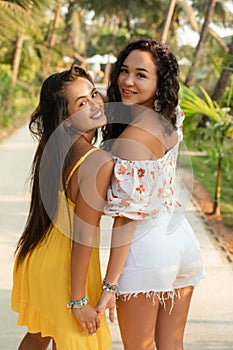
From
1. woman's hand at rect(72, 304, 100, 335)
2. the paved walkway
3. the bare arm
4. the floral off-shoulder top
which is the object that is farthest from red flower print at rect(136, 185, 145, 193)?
the paved walkway

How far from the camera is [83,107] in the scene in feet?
6.63

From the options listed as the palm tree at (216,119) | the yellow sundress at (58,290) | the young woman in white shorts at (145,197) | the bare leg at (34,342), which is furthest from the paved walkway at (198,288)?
the young woman in white shorts at (145,197)

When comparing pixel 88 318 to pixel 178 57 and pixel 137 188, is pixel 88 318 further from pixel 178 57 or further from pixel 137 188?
pixel 178 57

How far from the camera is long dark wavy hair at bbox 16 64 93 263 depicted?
202 cm

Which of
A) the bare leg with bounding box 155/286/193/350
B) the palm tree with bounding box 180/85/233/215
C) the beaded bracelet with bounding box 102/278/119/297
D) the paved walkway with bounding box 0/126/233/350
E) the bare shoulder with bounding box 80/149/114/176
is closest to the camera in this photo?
the bare shoulder with bounding box 80/149/114/176

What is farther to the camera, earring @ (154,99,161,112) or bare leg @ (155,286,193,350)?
bare leg @ (155,286,193,350)

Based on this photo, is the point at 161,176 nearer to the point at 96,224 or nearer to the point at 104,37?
the point at 96,224

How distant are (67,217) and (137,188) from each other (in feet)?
1.15

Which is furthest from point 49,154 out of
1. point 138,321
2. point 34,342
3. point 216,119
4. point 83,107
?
point 216,119

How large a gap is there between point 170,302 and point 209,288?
78.7 inches

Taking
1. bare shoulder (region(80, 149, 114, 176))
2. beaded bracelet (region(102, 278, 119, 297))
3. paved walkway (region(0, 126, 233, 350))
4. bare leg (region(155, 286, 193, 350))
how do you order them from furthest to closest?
1. paved walkway (region(0, 126, 233, 350))
2. bare leg (region(155, 286, 193, 350))
3. beaded bracelet (region(102, 278, 119, 297))
4. bare shoulder (region(80, 149, 114, 176))

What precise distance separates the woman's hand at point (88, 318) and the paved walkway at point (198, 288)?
1184 millimetres

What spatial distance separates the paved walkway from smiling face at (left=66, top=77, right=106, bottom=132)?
1591 millimetres

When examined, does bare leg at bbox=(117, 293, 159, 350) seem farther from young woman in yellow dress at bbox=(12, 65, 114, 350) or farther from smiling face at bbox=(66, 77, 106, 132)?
smiling face at bbox=(66, 77, 106, 132)
